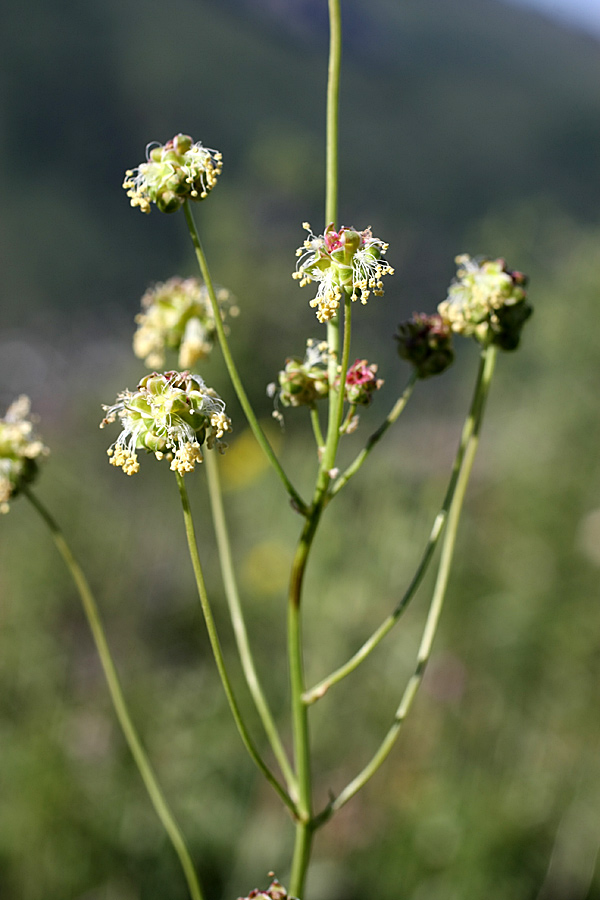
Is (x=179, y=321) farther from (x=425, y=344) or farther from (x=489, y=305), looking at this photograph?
(x=489, y=305)

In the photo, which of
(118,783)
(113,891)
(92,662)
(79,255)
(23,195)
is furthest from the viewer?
(23,195)

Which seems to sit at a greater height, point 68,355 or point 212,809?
point 68,355

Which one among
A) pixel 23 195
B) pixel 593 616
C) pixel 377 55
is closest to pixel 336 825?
pixel 593 616

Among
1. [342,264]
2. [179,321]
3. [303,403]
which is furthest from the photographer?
[179,321]

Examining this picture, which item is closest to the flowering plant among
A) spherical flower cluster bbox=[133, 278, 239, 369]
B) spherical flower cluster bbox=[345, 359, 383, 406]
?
spherical flower cluster bbox=[345, 359, 383, 406]

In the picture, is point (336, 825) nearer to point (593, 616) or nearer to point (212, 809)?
point (212, 809)

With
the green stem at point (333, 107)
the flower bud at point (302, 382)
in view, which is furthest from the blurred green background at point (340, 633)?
the green stem at point (333, 107)

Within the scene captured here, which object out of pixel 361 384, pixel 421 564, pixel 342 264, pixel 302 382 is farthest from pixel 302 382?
pixel 421 564

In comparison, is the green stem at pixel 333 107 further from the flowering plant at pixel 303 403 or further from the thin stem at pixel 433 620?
the thin stem at pixel 433 620

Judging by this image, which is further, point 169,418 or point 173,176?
point 173,176
